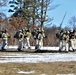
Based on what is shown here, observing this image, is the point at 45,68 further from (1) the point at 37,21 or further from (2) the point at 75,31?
(1) the point at 37,21

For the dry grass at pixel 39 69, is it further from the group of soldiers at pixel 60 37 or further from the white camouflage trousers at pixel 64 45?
the group of soldiers at pixel 60 37

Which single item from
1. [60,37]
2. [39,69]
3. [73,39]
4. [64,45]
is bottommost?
[39,69]

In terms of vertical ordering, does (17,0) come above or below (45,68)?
above

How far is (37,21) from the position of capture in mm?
59219

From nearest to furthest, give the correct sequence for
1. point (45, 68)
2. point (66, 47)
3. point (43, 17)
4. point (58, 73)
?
point (58, 73)
point (45, 68)
point (66, 47)
point (43, 17)

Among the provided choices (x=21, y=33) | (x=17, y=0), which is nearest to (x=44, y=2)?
(x=17, y=0)

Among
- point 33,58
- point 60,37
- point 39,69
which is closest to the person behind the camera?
point 39,69

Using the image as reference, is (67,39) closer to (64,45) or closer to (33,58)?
(64,45)

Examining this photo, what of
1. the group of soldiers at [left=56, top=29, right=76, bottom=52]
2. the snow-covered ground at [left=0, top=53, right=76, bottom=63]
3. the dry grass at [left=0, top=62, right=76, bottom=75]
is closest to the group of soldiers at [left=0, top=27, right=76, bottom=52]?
the group of soldiers at [left=56, top=29, right=76, bottom=52]

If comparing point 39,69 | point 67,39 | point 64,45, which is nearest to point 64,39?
point 67,39

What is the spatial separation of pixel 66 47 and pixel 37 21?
29.3 m

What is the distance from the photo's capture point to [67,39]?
99.5 feet

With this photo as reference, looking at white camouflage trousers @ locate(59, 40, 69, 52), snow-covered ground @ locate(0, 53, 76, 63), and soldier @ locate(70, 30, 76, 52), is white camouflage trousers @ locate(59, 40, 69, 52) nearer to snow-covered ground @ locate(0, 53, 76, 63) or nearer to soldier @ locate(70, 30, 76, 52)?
soldier @ locate(70, 30, 76, 52)

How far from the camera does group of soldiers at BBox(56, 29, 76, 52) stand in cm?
3015
